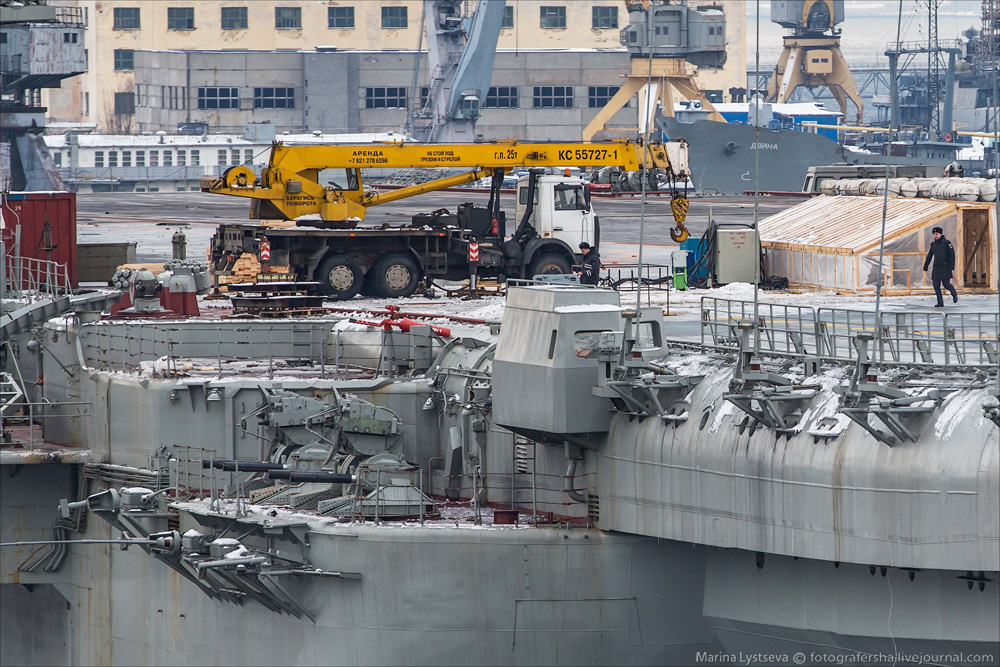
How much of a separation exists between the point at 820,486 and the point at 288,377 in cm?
1106

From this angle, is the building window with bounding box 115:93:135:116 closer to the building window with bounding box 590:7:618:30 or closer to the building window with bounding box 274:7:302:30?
the building window with bounding box 274:7:302:30

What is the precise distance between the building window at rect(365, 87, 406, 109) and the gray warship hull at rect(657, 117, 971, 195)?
29.0m

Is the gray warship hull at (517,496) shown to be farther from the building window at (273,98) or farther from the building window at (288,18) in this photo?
the building window at (288,18)

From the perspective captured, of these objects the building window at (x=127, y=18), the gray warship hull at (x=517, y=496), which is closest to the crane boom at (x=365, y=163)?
the gray warship hull at (x=517, y=496)

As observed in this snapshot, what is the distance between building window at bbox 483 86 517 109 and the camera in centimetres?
11812

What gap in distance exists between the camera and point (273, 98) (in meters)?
119

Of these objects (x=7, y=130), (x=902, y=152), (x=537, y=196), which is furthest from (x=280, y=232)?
(x=902, y=152)

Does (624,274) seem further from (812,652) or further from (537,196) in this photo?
(812,652)

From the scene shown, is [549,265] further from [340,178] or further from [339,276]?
[340,178]

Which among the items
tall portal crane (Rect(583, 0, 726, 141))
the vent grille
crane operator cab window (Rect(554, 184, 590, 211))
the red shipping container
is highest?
tall portal crane (Rect(583, 0, 726, 141))

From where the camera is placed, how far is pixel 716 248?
39688mm

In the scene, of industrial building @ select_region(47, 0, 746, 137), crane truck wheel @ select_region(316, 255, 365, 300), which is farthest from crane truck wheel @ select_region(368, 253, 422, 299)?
industrial building @ select_region(47, 0, 746, 137)

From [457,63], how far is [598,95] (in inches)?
688

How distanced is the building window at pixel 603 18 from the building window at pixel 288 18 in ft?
72.2
